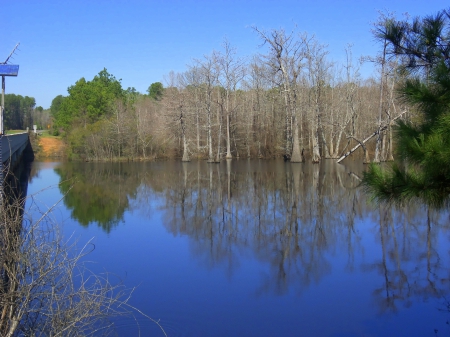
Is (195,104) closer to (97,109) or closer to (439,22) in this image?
(97,109)

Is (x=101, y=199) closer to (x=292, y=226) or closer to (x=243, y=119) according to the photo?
(x=292, y=226)

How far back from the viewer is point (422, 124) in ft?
14.8

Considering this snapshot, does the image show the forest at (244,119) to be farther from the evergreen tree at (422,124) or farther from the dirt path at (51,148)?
the evergreen tree at (422,124)

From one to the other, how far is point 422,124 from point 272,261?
4.59m

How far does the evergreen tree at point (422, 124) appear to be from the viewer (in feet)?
13.5

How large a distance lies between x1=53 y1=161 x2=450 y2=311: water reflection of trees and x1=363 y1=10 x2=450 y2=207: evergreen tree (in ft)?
6.79

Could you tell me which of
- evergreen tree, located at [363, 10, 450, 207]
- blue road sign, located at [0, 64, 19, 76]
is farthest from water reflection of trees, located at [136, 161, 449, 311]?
blue road sign, located at [0, 64, 19, 76]

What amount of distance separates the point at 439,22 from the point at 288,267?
15.7ft

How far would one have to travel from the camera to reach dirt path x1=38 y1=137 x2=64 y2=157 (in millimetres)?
46344

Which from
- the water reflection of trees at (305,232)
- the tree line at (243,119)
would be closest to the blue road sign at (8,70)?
the water reflection of trees at (305,232)

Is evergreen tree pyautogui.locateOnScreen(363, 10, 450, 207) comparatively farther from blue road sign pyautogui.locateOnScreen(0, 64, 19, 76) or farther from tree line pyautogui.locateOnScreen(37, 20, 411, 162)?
tree line pyautogui.locateOnScreen(37, 20, 411, 162)

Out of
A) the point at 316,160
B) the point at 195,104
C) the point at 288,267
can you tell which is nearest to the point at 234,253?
the point at 288,267

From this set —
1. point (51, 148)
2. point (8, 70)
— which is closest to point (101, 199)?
point (8, 70)

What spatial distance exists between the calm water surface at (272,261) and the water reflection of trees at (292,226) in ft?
0.09
